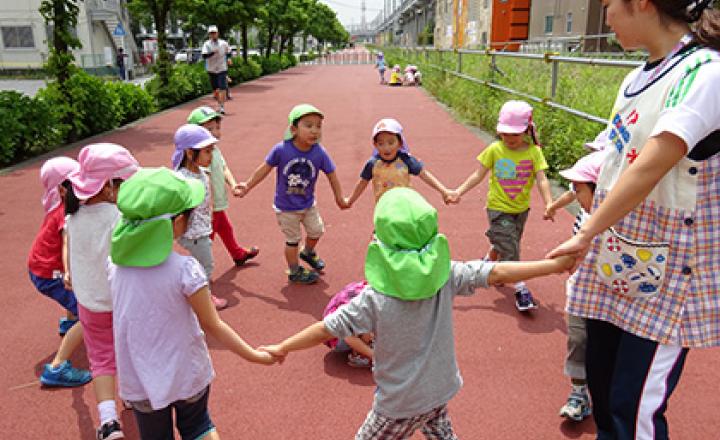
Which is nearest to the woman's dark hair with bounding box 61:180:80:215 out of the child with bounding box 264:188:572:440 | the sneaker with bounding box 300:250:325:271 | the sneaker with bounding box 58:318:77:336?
the sneaker with bounding box 58:318:77:336

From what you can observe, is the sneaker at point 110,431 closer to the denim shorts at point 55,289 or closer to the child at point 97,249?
the child at point 97,249

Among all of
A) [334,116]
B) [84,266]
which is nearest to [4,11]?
[334,116]

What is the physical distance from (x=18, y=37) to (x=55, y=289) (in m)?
36.8

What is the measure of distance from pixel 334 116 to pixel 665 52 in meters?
13.6

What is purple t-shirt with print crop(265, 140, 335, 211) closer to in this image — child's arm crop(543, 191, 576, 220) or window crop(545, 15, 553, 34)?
child's arm crop(543, 191, 576, 220)

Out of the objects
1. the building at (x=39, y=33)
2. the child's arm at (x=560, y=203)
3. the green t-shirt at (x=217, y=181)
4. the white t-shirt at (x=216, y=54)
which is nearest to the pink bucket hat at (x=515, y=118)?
the child's arm at (x=560, y=203)

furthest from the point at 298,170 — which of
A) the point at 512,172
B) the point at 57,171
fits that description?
the point at 57,171

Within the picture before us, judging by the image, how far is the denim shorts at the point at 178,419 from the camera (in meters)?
2.29

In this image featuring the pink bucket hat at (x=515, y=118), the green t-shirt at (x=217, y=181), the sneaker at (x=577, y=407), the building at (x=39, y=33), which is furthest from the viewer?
the building at (x=39, y=33)

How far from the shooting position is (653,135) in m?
1.69

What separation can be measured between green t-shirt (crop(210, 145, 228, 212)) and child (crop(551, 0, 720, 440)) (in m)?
3.11

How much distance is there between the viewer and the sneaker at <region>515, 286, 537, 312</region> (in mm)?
4008

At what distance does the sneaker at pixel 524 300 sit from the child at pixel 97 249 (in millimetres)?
2685

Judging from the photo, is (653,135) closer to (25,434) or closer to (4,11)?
(25,434)
